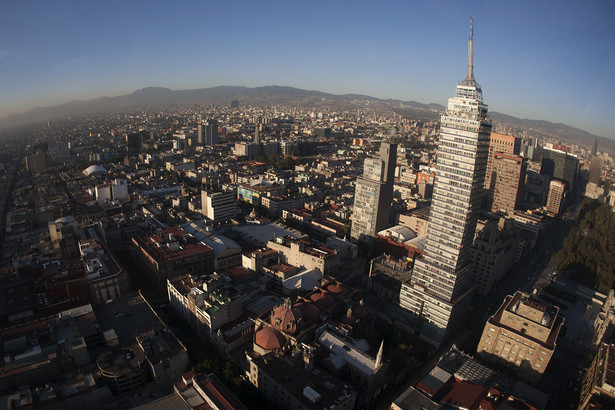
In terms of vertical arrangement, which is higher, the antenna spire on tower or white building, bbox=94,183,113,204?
the antenna spire on tower

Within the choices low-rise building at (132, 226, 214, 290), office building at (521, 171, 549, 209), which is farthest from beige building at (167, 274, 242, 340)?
office building at (521, 171, 549, 209)

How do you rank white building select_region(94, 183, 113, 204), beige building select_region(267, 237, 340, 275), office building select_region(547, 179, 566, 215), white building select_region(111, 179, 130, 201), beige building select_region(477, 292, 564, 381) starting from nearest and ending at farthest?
beige building select_region(477, 292, 564, 381), beige building select_region(267, 237, 340, 275), white building select_region(94, 183, 113, 204), white building select_region(111, 179, 130, 201), office building select_region(547, 179, 566, 215)

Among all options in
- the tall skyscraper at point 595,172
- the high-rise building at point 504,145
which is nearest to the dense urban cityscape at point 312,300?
the high-rise building at point 504,145

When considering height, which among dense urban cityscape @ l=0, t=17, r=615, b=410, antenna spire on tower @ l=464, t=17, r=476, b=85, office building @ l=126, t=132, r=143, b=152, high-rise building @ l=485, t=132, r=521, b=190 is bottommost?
dense urban cityscape @ l=0, t=17, r=615, b=410

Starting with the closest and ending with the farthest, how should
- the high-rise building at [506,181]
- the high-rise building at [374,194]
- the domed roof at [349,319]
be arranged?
the domed roof at [349,319], the high-rise building at [374,194], the high-rise building at [506,181]

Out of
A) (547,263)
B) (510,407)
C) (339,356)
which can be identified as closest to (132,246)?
(339,356)

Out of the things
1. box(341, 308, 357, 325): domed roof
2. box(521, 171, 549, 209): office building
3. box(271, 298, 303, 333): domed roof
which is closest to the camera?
box(271, 298, 303, 333): domed roof

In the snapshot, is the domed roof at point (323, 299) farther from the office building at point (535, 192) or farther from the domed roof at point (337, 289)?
the office building at point (535, 192)

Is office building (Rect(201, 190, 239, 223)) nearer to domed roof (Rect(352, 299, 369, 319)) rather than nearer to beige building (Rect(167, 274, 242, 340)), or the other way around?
beige building (Rect(167, 274, 242, 340))
